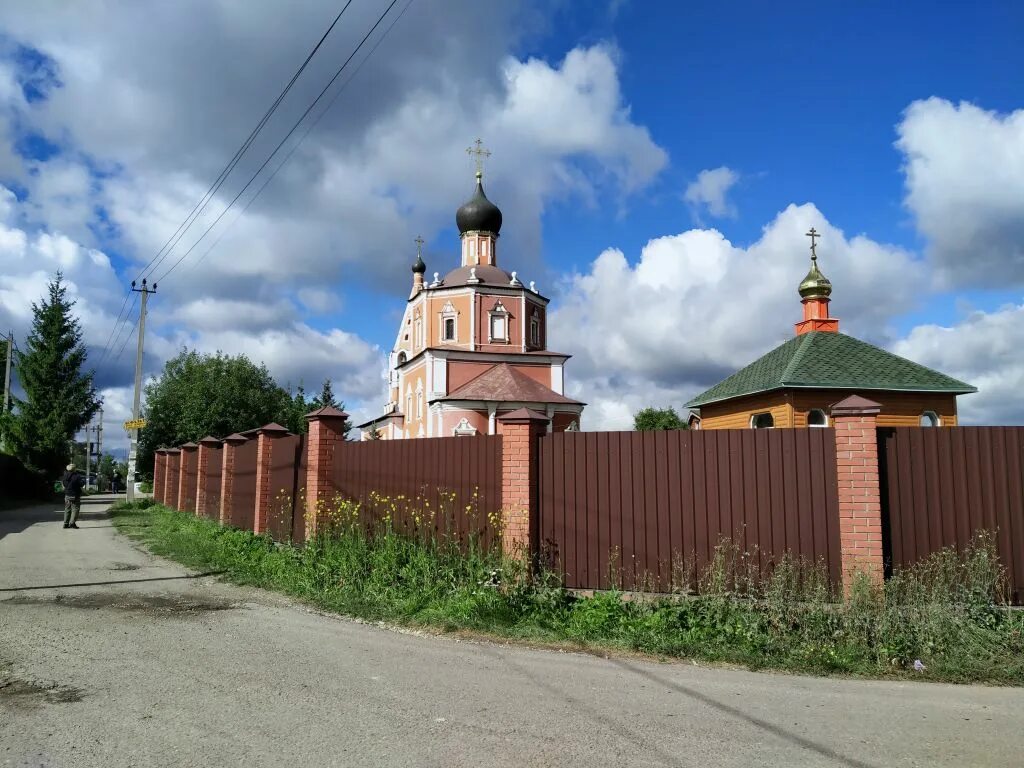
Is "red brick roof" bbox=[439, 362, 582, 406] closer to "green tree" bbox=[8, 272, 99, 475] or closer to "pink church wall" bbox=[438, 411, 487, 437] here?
"pink church wall" bbox=[438, 411, 487, 437]

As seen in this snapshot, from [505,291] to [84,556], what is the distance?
25361 millimetres

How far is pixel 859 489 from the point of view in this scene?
664cm

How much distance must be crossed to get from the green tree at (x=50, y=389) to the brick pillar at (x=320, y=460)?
21.8 metres

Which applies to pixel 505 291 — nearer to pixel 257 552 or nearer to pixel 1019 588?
pixel 257 552

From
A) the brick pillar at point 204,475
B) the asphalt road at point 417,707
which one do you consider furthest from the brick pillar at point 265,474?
the asphalt road at point 417,707

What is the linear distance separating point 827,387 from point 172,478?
20.2 metres

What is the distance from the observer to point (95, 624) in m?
6.62

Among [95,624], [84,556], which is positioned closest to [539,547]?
[95,624]

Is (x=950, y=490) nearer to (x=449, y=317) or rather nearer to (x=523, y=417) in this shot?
(x=523, y=417)

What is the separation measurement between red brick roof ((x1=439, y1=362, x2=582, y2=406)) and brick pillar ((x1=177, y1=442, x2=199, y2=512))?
11.3m

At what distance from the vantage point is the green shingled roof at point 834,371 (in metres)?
17.1

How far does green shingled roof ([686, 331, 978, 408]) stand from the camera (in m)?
17.1

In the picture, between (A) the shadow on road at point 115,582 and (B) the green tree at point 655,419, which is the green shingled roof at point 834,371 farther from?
(B) the green tree at point 655,419

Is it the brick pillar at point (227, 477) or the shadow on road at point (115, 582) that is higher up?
the brick pillar at point (227, 477)
